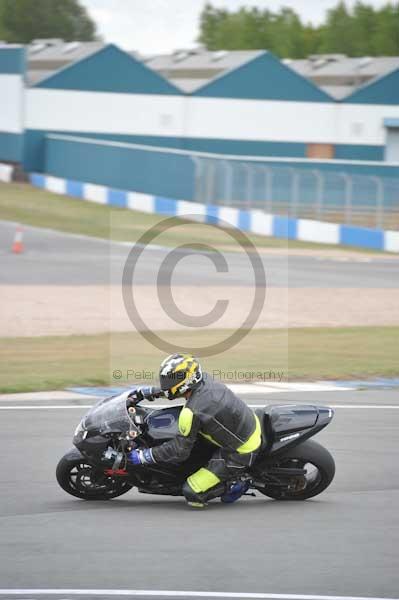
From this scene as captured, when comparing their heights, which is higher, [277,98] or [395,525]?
[277,98]

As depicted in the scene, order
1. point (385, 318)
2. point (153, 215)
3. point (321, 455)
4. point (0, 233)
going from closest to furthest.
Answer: point (321, 455), point (385, 318), point (0, 233), point (153, 215)

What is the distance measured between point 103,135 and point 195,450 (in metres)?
43.2

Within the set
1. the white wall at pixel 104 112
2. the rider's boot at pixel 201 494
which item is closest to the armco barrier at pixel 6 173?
the white wall at pixel 104 112

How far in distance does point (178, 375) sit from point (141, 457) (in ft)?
2.28

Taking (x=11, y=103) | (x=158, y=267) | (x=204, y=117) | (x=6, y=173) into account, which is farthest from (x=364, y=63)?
(x=158, y=267)

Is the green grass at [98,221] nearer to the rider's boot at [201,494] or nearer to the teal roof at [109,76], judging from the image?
the teal roof at [109,76]

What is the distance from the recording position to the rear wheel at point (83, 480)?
8.12 m

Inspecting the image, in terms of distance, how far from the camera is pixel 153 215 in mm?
38469

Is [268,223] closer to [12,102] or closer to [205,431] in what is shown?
[12,102]

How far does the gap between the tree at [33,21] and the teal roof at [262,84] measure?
241ft

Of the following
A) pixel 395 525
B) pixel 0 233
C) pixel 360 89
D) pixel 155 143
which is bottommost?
pixel 395 525

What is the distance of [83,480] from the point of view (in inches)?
322

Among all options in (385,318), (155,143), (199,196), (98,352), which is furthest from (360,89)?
(98,352)

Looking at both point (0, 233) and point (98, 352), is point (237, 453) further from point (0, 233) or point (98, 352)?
point (0, 233)
